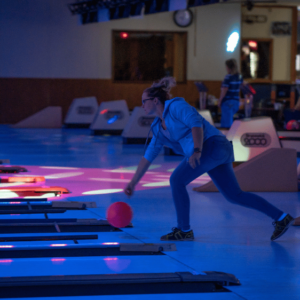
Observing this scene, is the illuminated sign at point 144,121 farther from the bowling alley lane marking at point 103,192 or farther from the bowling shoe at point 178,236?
the bowling shoe at point 178,236

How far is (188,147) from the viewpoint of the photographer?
11.1 feet

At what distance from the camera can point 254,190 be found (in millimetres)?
5789

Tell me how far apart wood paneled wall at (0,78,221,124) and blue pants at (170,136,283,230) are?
551 inches

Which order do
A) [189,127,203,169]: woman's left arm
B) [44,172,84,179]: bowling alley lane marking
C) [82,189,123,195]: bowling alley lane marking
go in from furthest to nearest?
[44,172,84,179]: bowling alley lane marking
[82,189,123,195]: bowling alley lane marking
[189,127,203,169]: woman's left arm

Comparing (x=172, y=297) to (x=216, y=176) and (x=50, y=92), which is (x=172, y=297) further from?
(x=50, y=92)

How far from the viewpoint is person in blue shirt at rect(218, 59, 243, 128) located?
9.45 meters

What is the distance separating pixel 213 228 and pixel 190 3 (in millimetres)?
9393

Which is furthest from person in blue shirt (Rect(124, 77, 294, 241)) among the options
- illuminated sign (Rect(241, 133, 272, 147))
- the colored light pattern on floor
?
illuminated sign (Rect(241, 133, 272, 147))

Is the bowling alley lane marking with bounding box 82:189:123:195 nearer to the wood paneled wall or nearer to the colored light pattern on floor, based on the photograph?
the colored light pattern on floor

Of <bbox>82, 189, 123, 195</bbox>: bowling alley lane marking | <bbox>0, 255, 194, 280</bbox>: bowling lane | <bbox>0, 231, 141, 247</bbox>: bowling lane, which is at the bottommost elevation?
<bbox>82, 189, 123, 195</bbox>: bowling alley lane marking

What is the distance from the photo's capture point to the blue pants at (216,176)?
340 centimetres

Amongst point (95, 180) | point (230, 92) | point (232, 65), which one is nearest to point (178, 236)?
point (95, 180)

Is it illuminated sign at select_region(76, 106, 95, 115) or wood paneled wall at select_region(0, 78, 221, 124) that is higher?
wood paneled wall at select_region(0, 78, 221, 124)

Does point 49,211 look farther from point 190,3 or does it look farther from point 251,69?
point 251,69
